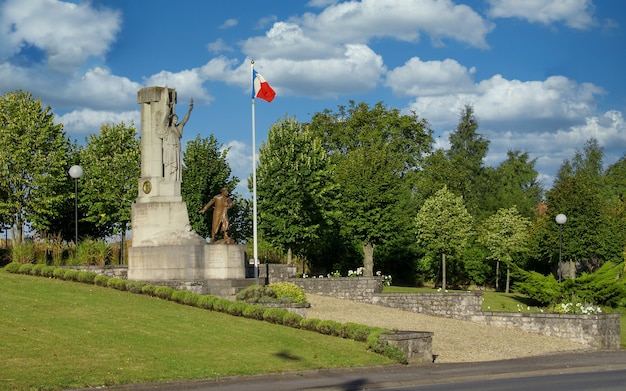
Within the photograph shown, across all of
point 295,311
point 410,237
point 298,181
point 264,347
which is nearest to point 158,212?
point 295,311

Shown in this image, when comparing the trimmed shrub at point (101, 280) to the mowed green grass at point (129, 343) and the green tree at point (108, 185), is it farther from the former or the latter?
the green tree at point (108, 185)

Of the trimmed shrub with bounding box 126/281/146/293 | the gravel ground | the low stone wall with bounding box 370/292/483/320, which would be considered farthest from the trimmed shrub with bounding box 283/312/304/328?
the low stone wall with bounding box 370/292/483/320

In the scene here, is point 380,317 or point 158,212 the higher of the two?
point 158,212

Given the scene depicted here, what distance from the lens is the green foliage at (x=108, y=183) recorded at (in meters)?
52.2

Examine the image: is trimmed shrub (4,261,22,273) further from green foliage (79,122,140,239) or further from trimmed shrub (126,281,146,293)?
green foliage (79,122,140,239)

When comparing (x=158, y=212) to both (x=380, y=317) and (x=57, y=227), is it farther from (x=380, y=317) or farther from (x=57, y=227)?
(x=57, y=227)

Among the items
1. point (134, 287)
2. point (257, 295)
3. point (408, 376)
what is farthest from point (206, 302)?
point (408, 376)

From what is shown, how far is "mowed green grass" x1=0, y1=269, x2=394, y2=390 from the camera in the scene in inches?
707

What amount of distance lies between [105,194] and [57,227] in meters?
3.79

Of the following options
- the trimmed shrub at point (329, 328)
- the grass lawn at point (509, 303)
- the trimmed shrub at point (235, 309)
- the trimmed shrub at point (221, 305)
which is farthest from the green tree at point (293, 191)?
the trimmed shrub at point (329, 328)

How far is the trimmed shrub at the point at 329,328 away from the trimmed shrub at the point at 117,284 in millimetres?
8294

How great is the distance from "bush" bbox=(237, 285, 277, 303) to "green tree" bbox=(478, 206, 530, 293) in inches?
1321

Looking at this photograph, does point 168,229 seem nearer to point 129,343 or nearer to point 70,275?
point 70,275

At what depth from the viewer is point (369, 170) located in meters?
52.8
